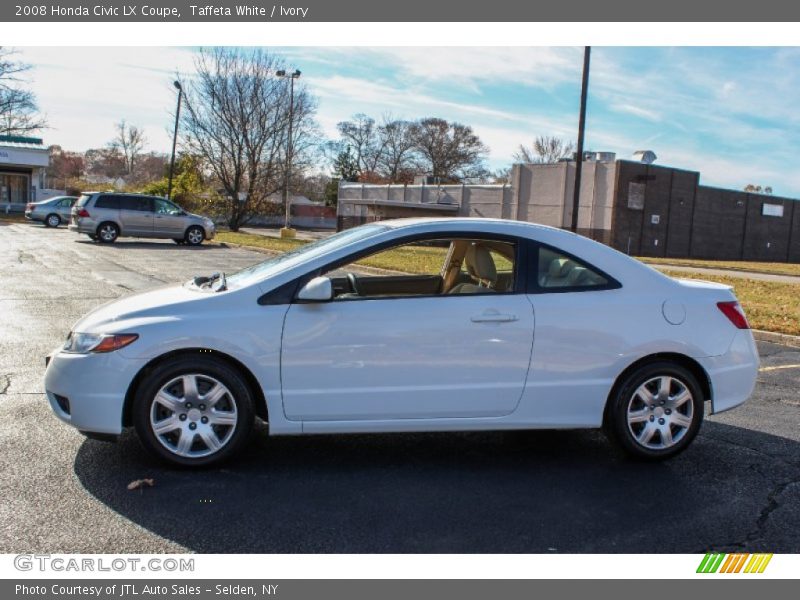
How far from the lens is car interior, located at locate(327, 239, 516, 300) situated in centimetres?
485

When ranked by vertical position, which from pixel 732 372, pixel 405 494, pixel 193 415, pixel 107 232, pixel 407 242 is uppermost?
pixel 407 242

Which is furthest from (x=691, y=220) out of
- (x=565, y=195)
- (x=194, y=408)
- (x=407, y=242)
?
(x=194, y=408)

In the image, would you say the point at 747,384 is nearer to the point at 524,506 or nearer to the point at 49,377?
the point at 524,506

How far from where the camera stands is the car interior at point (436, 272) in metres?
4.85

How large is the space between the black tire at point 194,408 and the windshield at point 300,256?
0.63 m

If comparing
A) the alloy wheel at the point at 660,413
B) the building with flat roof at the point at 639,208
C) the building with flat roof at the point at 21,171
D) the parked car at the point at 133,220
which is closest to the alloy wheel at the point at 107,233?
the parked car at the point at 133,220

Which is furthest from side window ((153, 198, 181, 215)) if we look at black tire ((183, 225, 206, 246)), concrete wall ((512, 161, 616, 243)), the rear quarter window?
concrete wall ((512, 161, 616, 243))

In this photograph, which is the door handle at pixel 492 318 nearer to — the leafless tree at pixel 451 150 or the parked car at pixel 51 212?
the parked car at pixel 51 212

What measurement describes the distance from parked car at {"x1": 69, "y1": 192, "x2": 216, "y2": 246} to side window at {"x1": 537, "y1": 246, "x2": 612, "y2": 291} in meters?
23.4

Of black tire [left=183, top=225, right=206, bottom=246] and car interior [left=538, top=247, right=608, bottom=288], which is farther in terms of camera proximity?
black tire [left=183, top=225, right=206, bottom=246]

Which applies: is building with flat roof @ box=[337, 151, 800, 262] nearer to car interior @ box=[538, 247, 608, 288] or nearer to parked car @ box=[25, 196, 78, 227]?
parked car @ box=[25, 196, 78, 227]

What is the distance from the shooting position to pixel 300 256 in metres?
5.02

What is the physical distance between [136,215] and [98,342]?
2322cm

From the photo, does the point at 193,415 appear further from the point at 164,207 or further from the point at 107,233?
the point at 164,207
